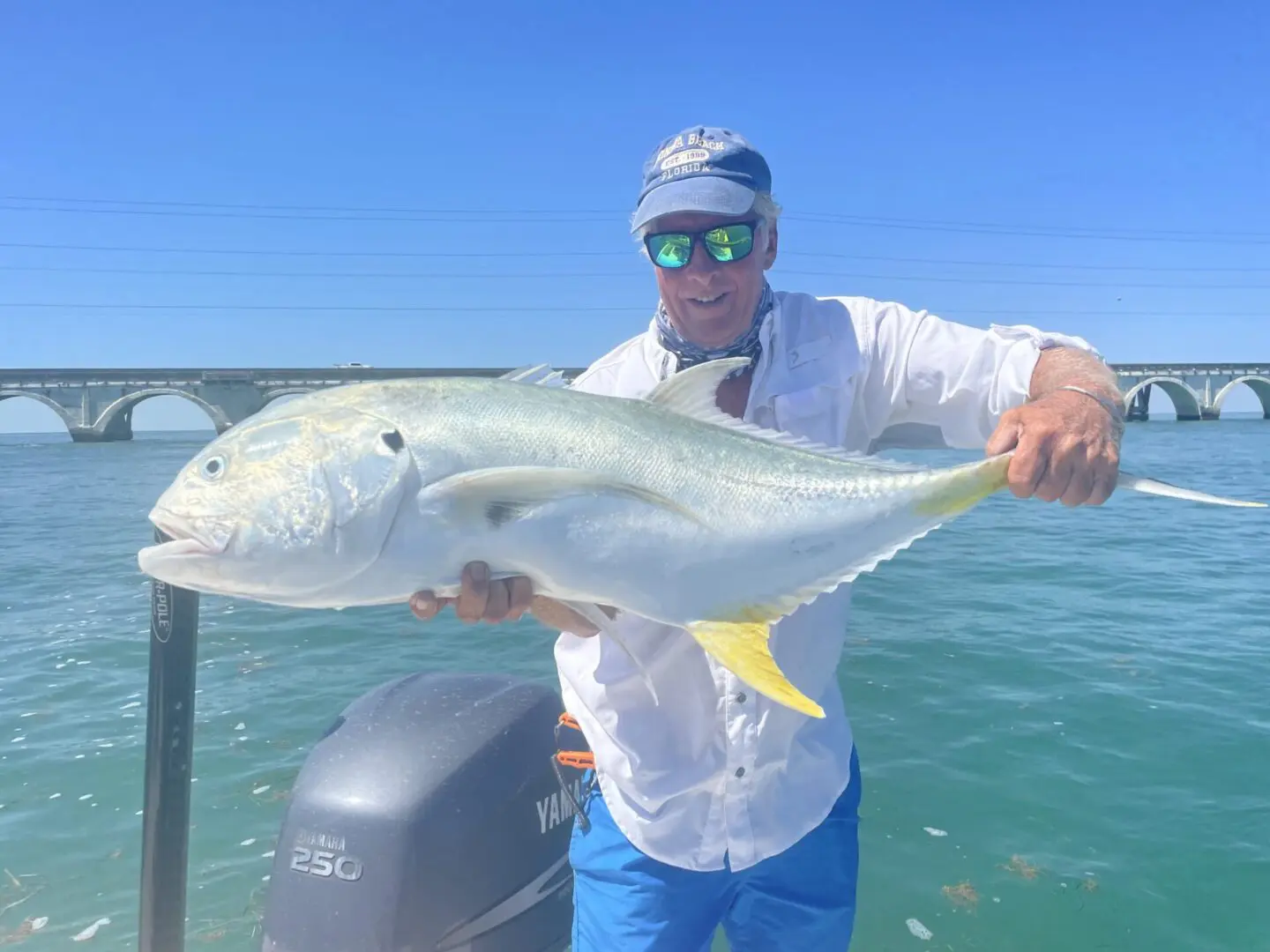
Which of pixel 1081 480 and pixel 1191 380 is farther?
pixel 1191 380

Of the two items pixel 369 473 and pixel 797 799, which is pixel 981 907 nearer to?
pixel 797 799

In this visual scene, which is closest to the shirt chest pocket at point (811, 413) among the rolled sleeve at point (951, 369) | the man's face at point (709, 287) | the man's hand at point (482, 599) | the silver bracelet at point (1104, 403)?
the rolled sleeve at point (951, 369)

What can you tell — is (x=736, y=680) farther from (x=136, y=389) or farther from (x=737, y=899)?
Result: (x=136, y=389)

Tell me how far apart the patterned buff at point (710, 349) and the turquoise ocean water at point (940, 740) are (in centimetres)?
336

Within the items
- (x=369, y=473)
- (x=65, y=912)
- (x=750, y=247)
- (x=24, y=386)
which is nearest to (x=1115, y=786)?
(x=750, y=247)

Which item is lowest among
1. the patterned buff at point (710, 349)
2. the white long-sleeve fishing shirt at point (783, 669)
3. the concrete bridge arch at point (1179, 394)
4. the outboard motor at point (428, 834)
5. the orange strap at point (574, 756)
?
the outboard motor at point (428, 834)

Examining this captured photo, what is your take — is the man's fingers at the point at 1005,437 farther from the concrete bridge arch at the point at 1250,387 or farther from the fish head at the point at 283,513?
the concrete bridge arch at the point at 1250,387

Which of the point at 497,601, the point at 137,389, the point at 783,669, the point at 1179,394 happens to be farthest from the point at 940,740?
the point at 1179,394

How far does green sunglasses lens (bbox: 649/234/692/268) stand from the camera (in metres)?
2.77

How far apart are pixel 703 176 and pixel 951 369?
1.02m

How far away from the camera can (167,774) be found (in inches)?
116

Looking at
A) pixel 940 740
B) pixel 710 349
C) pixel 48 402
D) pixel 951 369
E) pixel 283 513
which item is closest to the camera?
pixel 283 513

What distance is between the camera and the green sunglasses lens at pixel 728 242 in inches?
109

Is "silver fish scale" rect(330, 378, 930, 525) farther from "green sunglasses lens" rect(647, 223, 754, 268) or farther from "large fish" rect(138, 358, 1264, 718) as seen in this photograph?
"green sunglasses lens" rect(647, 223, 754, 268)
